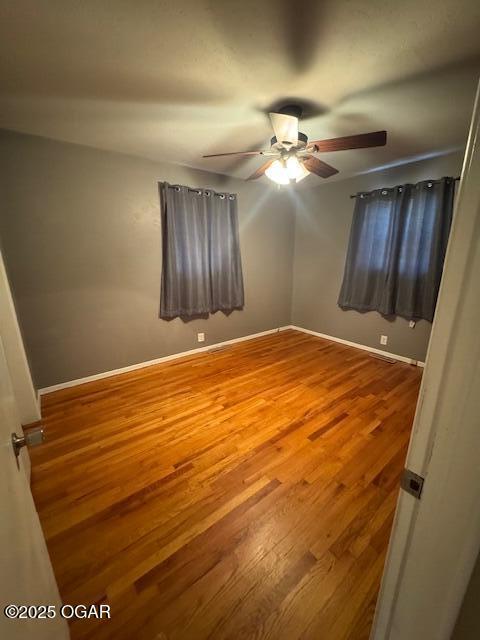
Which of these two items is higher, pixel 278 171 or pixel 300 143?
pixel 300 143

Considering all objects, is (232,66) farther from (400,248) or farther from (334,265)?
(334,265)

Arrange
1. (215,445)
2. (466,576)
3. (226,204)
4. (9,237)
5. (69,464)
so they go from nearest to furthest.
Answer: (466,576)
(69,464)
(215,445)
(9,237)
(226,204)

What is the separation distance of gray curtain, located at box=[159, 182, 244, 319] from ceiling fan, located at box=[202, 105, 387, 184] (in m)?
1.01

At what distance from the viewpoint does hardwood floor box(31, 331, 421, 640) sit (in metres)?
0.98

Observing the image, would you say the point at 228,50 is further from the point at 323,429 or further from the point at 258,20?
the point at 323,429

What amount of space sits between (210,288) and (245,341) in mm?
1041

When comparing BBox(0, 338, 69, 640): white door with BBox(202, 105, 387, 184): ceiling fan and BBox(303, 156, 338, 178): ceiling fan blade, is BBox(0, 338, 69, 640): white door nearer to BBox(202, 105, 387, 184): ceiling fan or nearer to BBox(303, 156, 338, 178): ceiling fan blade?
BBox(202, 105, 387, 184): ceiling fan

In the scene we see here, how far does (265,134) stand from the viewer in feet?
7.04

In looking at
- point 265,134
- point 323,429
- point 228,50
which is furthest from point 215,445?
point 265,134

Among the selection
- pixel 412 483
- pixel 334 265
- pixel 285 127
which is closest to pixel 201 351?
pixel 334 265

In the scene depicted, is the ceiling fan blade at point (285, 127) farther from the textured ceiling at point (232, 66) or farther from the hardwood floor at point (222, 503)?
the hardwood floor at point (222, 503)

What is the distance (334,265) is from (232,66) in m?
2.80

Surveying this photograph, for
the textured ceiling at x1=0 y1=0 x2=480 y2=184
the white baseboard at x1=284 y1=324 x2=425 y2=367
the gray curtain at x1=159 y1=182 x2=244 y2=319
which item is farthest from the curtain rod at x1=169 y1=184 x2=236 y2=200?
the white baseboard at x1=284 y1=324 x2=425 y2=367

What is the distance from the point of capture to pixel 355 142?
1650 millimetres
